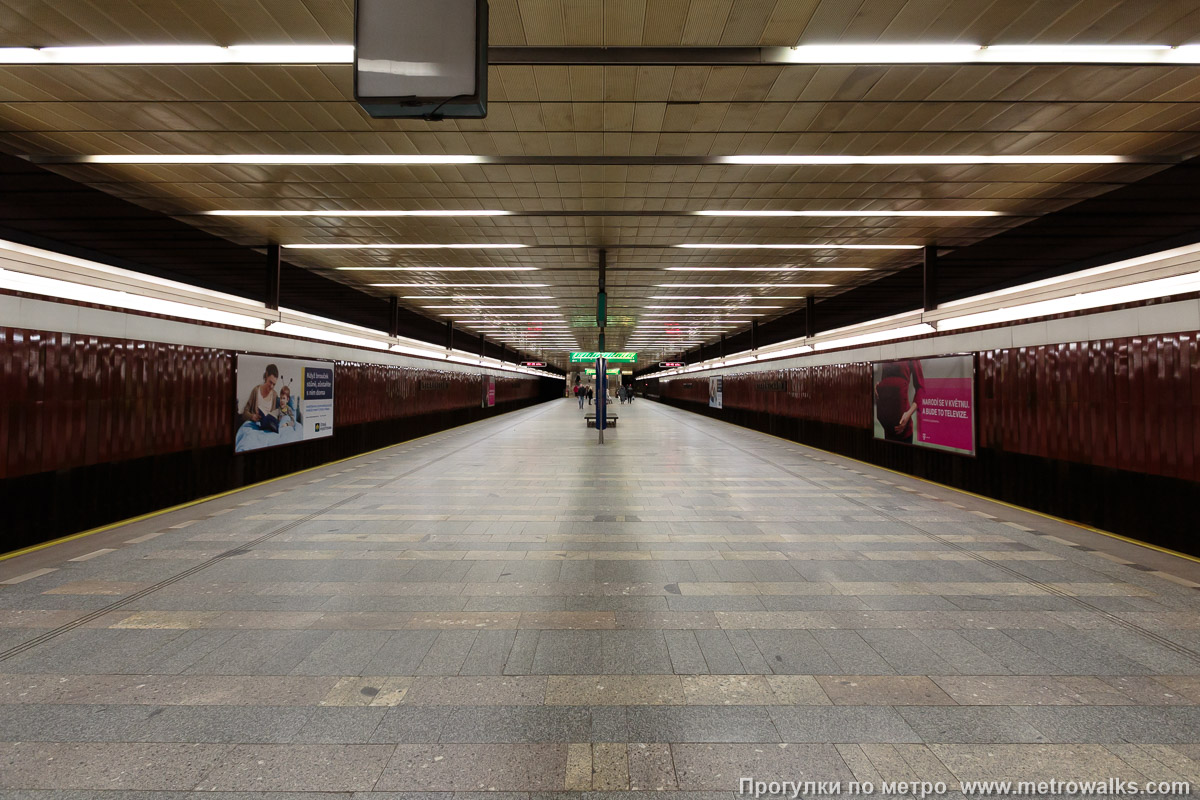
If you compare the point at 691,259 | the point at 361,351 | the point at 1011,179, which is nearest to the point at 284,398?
the point at 361,351

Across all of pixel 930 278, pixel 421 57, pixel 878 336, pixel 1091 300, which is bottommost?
pixel 1091 300

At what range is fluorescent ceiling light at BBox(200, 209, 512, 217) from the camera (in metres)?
8.16

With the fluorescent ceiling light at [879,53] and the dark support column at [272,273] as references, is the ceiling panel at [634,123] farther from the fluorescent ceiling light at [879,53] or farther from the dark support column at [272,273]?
the dark support column at [272,273]

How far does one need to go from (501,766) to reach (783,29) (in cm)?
569

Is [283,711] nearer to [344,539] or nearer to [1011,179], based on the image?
[344,539]

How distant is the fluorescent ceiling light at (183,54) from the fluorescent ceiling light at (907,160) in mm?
4639

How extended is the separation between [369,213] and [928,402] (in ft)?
35.2

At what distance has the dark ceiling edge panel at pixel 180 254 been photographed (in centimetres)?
663

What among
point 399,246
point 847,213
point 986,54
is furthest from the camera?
point 399,246

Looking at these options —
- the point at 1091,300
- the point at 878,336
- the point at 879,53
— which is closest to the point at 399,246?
the point at 879,53

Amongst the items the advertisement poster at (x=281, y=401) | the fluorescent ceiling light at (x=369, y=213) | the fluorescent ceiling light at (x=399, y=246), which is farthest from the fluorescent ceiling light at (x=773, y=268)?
the advertisement poster at (x=281, y=401)

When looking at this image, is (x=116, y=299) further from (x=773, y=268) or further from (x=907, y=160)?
(x=773, y=268)

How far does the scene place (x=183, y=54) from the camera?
4.48 meters

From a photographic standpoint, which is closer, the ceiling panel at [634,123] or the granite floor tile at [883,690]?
the granite floor tile at [883,690]
